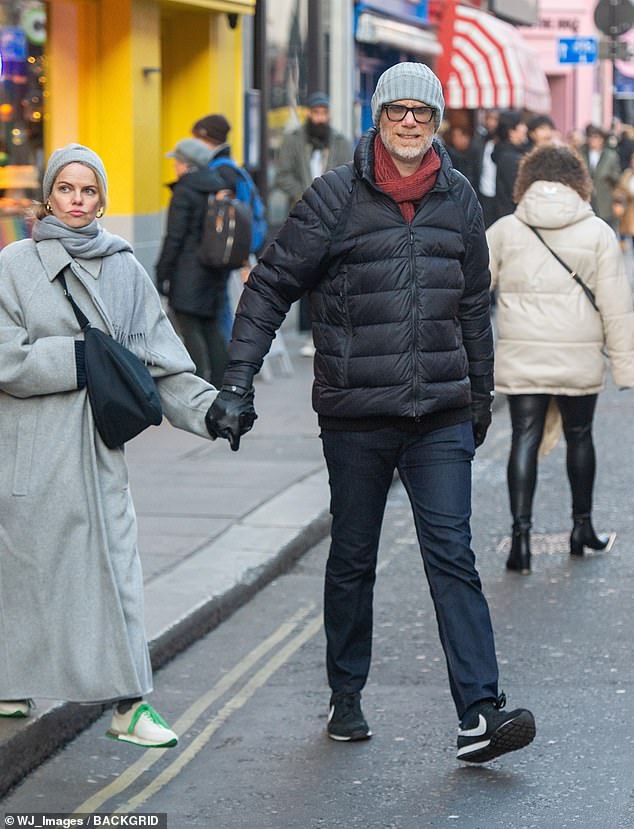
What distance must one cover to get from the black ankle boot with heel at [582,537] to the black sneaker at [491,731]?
3.00 meters

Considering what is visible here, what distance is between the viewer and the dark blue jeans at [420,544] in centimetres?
536

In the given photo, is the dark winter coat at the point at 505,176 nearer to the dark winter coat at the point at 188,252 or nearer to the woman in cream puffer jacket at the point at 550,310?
the dark winter coat at the point at 188,252

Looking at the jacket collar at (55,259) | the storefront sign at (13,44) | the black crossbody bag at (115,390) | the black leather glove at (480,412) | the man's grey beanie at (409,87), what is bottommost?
the black leather glove at (480,412)

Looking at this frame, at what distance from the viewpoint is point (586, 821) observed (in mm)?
4777

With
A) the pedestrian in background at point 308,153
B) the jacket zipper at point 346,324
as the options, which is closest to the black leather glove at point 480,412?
the jacket zipper at point 346,324

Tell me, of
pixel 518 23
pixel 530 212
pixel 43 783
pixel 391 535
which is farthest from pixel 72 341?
pixel 518 23

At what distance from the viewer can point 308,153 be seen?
15039 mm

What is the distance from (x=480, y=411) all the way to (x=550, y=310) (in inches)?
87.8

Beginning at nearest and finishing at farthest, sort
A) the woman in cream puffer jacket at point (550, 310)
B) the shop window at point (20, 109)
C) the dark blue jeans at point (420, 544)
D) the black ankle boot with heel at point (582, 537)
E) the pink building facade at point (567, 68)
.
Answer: the dark blue jeans at point (420, 544), the woman in cream puffer jacket at point (550, 310), the black ankle boot with heel at point (582, 537), the shop window at point (20, 109), the pink building facade at point (567, 68)

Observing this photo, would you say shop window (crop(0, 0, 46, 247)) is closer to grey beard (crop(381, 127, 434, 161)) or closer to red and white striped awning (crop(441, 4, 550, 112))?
grey beard (crop(381, 127, 434, 161))

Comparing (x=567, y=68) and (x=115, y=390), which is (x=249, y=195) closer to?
(x=115, y=390)

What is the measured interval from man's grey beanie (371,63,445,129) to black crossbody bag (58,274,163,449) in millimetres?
1033

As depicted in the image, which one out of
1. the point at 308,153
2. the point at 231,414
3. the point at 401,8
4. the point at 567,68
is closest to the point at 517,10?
the point at 567,68

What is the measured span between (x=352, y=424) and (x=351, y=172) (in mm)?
742
